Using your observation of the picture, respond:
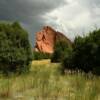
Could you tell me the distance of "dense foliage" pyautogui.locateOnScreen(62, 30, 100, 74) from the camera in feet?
101

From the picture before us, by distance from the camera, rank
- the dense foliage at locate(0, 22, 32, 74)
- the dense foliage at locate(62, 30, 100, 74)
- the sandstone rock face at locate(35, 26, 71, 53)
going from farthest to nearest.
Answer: the sandstone rock face at locate(35, 26, 71, 53) < the dense foliage at locate(0, 22, 32, 74) < the dense foliage at locate(62, 30, 100, 74)

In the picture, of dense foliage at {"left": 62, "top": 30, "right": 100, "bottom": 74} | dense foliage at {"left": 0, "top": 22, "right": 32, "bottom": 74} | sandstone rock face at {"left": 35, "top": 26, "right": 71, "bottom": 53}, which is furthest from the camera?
sandstone rock face at {"left": 35, "top": 26, "right": 71, "bottom": 53}

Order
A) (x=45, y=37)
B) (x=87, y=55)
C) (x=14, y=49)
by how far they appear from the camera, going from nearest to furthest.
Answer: (x=14, y=49) → (x=87, y=55) → (x=45, y=37)

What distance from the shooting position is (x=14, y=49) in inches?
1266

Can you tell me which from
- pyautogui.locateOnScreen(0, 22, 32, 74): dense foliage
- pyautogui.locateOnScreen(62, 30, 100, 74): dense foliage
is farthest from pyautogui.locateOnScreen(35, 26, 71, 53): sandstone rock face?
pyautogui.locateOnScreen(0, 22, 32, 74): dense foliage

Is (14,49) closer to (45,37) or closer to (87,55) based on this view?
(87,55)

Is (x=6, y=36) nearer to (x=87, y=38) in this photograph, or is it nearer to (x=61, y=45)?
(x=87, y=38)

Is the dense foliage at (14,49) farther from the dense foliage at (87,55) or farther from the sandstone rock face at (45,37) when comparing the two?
the sandstone rock face at (45,37)

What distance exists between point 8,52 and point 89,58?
728cm

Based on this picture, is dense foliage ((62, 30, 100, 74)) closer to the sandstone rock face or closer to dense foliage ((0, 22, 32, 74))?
dense foliage ((0, 22, 32, 74))

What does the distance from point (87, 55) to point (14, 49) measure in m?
6.68

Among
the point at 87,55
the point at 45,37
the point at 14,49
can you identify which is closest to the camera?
the point at 14,49

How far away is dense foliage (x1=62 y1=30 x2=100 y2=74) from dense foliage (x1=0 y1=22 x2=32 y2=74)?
4488 millimetres

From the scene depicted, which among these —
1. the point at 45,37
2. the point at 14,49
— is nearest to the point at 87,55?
the point at 14,49
